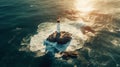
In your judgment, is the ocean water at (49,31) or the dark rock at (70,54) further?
the dark rock at (70,54)

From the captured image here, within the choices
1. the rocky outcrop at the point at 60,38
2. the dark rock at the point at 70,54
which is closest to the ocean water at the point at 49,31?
the dark rock at the point at 70,54

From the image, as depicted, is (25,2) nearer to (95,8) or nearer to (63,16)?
(63,16)

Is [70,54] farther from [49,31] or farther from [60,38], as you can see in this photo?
[49,31]

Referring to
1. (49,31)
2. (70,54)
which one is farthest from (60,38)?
(70,54)

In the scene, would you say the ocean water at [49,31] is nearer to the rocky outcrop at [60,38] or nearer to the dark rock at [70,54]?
the dark rock at [70,54]

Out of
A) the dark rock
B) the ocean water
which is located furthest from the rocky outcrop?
the dark rock

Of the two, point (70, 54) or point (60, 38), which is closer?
point (70, 54)

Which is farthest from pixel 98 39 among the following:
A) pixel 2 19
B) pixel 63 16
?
pixel 2 19

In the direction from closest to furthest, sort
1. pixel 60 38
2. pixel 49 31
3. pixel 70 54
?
1. pixel 70 54
2. pixel 60 38
3. pixel 49 31
